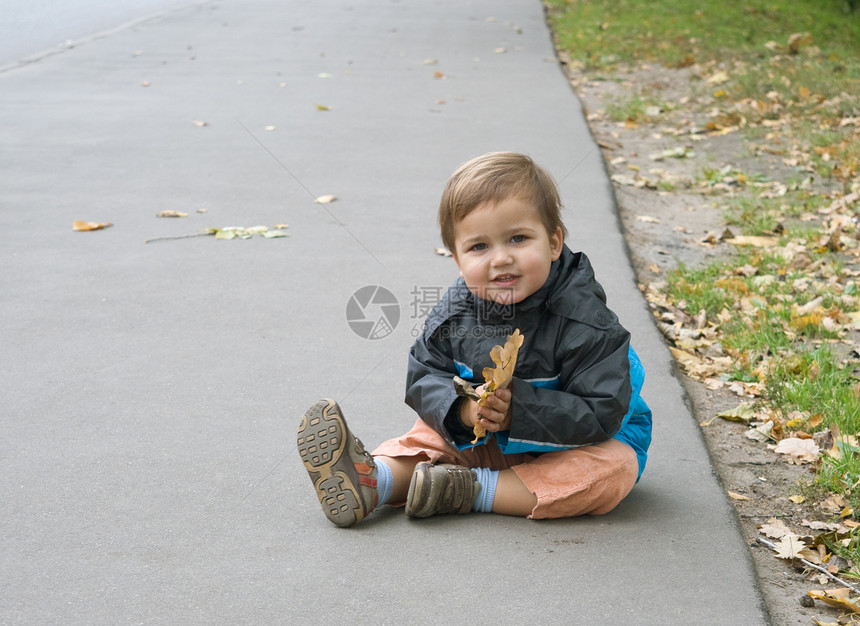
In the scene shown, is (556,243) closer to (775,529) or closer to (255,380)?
(775,529)

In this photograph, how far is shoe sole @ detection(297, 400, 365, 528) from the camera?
266cm

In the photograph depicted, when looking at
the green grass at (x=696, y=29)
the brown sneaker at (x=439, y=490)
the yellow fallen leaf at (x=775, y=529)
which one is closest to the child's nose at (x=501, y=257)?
the brown sneaker at (x=439, y=490)

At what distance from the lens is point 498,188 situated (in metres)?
2.66

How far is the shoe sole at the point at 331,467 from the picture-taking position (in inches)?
105

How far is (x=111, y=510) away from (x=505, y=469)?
46.1 inches

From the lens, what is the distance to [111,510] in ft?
9.01

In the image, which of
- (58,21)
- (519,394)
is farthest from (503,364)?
(58,21)

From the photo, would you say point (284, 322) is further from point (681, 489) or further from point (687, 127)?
point (687, 127)

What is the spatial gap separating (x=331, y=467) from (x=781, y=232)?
12.2 ft

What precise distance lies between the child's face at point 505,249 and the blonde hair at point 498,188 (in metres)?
0.02

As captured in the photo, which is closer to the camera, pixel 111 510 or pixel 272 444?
pixel 111 510

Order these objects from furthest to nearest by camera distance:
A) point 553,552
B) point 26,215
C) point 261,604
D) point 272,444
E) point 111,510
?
point 26,215
point 272,444
point 111,510
point 553,552
point 261,604

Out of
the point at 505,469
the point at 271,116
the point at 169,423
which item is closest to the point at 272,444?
the point at 169,423

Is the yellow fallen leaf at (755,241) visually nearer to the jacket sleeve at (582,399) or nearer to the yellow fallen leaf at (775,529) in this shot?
the yellow fallen leaf at (775,529)
